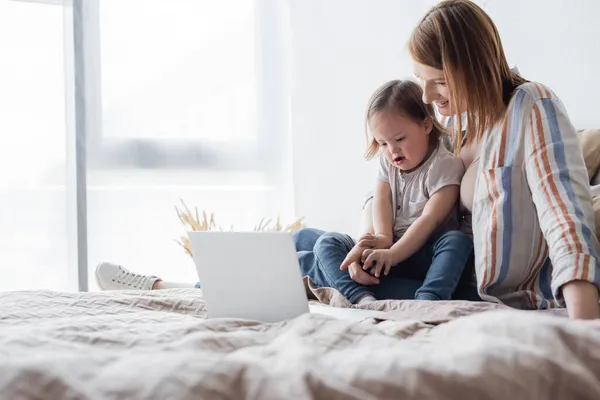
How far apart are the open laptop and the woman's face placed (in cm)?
61

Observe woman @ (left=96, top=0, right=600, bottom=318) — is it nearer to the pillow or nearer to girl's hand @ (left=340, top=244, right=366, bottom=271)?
girl's hand @ (left=340, top=244, right=366, bottom=271)

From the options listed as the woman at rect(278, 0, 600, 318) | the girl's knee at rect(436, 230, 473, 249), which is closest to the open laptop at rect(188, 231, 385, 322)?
the woman at rect(278, 0, 600, 318)

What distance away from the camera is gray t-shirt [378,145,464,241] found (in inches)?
66.5

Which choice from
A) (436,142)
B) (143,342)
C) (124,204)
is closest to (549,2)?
(436,142)

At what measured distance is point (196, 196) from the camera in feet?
11.6

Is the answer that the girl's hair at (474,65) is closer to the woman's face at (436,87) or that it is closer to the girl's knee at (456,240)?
the woman's face at (436,87)

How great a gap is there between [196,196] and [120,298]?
2.18 m

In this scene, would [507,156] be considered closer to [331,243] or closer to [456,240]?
Result: [456,240]

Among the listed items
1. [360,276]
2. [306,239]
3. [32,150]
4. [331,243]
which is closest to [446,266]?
[360,276]

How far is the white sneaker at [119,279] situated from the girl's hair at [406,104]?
0.98 meters

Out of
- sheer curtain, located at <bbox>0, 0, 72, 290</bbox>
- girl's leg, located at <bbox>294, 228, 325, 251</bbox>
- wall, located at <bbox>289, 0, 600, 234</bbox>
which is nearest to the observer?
girl's leg, located at <bbox>294, 228, 325, 251</bbox>

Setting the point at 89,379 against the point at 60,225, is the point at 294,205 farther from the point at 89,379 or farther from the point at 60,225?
the point at 89,379

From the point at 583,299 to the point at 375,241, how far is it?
664mm

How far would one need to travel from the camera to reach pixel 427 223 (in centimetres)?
161
